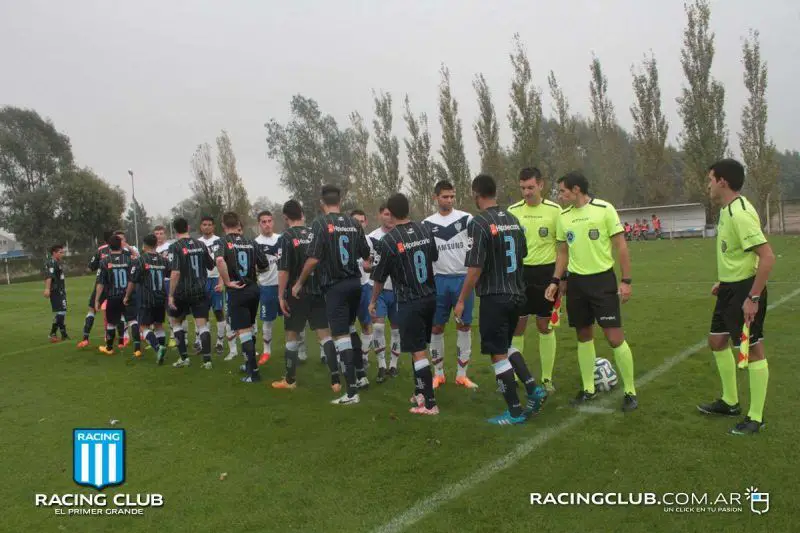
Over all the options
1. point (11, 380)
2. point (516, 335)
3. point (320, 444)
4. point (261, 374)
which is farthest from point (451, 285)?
point (11, 380)

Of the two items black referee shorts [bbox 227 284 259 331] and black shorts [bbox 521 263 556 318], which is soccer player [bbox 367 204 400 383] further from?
black shorts [bbox 521 263 556 318]

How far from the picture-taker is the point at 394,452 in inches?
184

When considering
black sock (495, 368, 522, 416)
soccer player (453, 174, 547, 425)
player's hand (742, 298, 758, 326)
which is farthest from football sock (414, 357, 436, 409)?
player's hand (742, 298, 758, 326)

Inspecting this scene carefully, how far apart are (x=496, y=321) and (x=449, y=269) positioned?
1440 mm

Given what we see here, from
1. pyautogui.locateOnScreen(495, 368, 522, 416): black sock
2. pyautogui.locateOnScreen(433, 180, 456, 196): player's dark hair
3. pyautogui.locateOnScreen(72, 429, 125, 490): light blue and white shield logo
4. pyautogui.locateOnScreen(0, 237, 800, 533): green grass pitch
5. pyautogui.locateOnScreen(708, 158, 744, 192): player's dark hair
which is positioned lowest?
pyautogui.locateOnScreen(0, 237, 800, 533): green grass pitch

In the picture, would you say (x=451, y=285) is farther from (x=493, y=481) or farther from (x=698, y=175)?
(x=698, y=175)

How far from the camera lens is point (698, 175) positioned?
38.1 m

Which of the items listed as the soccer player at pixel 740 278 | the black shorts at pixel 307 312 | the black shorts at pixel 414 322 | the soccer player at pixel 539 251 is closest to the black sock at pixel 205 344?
the black shorts at pixel 307 312

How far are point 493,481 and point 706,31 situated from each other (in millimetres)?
43833

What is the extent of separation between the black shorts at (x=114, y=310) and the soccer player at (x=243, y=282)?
3.51 m

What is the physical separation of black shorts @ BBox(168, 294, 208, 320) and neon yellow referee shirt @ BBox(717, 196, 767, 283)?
679cm

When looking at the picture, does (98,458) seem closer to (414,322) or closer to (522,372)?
(414,322)

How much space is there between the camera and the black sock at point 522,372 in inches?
208

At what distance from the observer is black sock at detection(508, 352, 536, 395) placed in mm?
5277
